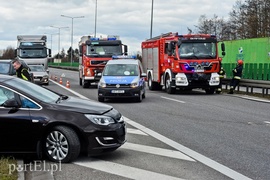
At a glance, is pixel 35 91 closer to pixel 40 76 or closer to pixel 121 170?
pixel 121 170

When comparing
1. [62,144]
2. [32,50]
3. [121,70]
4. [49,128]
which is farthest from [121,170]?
[32,50]

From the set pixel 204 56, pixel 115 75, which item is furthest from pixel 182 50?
pixel 115 75

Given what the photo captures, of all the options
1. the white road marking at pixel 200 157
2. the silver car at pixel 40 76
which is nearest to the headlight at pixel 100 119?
the white road marking at pixel 200 157

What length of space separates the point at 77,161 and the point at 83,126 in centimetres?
66

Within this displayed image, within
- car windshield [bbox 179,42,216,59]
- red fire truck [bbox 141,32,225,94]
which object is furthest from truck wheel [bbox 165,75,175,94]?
car windshield [bbox 179,42,216,59]

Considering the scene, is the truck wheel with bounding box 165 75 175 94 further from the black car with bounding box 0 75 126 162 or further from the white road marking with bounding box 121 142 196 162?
the black car with bounding box 0 75 126 162

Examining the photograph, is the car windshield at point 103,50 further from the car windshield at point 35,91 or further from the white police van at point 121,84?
the car windshield at point 35,91

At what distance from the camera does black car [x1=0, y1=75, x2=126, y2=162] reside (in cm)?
770

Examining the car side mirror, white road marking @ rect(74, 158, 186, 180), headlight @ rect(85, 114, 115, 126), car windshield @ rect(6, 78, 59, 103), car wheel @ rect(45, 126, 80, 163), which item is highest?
car windshield @ rect(6, 78, 59, 103)

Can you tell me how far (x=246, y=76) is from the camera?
88.3ft

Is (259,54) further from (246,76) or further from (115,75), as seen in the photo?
(115,75)

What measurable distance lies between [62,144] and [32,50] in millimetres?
30510

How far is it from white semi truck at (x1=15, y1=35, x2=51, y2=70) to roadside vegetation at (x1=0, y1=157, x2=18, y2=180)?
2904 cm

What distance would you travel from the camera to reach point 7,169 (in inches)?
275
